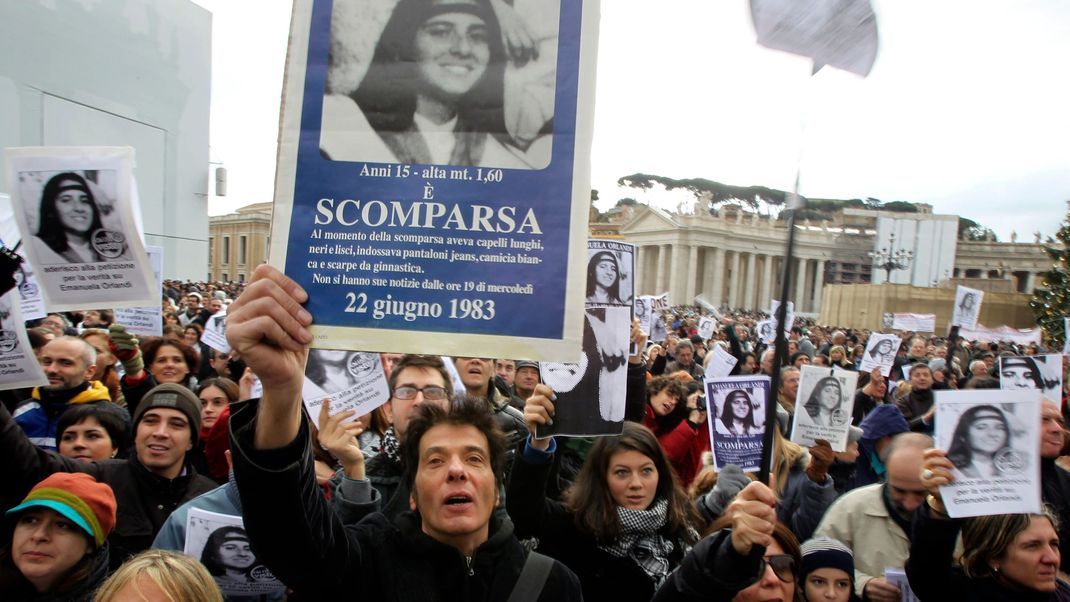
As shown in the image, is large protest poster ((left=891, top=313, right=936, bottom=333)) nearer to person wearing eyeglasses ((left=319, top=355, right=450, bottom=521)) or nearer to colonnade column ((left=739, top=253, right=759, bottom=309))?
person wearing eyeglasses ((left=319, top=355, right=450, bottom=521))

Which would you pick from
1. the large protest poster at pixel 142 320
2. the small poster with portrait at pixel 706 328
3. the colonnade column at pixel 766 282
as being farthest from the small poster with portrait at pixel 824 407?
the colonnade column at pixel 766 282

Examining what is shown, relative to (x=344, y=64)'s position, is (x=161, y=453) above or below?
below

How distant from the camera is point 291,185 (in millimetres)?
1647

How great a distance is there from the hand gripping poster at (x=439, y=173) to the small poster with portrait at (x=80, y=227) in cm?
217

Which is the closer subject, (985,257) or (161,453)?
(161,453)

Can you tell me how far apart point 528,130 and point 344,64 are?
458mm

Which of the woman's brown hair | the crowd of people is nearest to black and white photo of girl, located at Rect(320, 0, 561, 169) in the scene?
the crowd of people

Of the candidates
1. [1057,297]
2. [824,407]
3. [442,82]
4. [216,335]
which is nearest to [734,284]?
[1057,297]

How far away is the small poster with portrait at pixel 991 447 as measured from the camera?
100 inches

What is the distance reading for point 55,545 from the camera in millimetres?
2467

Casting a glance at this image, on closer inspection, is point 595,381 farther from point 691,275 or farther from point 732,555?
point 691,275

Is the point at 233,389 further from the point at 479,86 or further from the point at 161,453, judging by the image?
the point at 479,86

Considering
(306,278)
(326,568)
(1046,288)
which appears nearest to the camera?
(306,278)

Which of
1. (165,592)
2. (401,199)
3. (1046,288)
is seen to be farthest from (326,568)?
(1046,288)
